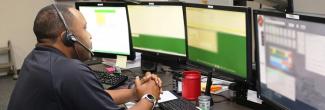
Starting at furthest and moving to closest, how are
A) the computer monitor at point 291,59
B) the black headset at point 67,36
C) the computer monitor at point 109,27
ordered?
the computer monitor at point 109,27 < the black headset at point 67,36 < the computer monitor at point 291,59

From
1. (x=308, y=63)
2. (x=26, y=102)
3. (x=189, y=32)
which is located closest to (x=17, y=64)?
(x=189, y=32)

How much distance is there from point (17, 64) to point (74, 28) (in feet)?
14.5

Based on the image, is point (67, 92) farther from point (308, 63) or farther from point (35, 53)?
point (308, 63)

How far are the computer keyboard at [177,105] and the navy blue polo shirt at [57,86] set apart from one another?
417 millimetres

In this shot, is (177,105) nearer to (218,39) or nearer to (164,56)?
(218,39)

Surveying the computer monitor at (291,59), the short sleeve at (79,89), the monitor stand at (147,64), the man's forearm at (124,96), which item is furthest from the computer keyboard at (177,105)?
the monitor stand at (147,64)

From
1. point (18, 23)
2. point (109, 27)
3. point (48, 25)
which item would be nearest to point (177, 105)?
point (48, 25)

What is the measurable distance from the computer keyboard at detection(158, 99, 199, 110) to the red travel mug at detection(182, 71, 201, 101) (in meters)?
0.07

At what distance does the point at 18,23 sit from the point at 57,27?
14.2 feet

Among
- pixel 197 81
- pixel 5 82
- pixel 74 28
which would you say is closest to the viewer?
pixel 74 28

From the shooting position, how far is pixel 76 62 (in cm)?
141

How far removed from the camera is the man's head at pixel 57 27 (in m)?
1.44

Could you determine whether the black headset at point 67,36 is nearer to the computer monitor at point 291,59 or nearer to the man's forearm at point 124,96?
the man's forearm at point 124,96

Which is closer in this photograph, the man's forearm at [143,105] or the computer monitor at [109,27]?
the man's forearm at [143,105]
